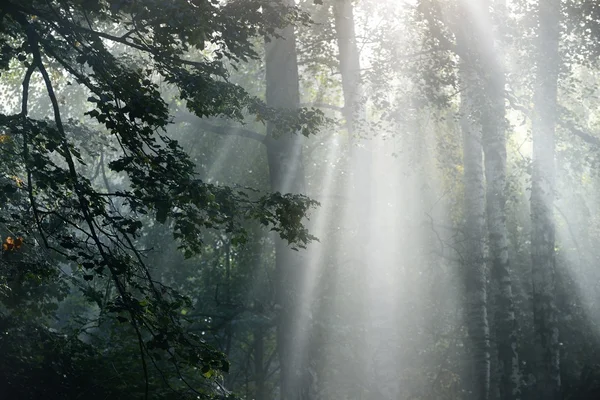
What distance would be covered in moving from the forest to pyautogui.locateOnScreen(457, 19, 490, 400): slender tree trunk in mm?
52

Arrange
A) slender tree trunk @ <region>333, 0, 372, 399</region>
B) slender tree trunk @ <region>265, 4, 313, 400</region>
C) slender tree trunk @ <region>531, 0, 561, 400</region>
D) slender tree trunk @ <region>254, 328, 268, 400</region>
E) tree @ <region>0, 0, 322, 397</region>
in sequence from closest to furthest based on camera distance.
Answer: tree @ <region>0, 0, 322, 397</region>, slender tree trunk @ <region>265, 4, 313, 400</region>, slender tree trunk @ <region>531, 0, 561, 400</region>, slender tree trunk @ <region>333, 0, 372, 399</region>, slender tree trunk @ <region>254, 328, 268, 400</region>

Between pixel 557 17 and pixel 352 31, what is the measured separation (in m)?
4.14

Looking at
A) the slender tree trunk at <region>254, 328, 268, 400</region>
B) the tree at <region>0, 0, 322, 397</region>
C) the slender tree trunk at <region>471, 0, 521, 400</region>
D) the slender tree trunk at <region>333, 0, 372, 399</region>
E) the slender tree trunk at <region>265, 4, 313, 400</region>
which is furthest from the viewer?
the slender tree trunk at <region>254, 328, 268, 400</region>

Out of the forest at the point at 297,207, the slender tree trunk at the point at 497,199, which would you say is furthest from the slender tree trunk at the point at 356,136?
the slender tree trunk at the point at 497,199

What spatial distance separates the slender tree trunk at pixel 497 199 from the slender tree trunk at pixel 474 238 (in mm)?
266

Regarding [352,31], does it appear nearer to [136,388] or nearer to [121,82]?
[136,388]

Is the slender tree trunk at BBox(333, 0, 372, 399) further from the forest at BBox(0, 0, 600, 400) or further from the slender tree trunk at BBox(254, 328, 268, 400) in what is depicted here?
the slender tree trunk at BBox(254, 328, 268, 400)

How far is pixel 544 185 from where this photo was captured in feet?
54.4

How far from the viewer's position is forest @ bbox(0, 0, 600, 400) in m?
7.33

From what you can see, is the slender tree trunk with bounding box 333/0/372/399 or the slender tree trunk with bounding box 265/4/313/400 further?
the slender tree trunk with bounding box 333/0/372/399

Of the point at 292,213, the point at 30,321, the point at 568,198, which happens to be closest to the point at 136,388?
the point at 30,321

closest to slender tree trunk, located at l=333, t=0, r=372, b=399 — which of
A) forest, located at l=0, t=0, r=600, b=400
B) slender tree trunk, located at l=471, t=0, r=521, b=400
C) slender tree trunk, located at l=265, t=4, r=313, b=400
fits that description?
forest, located at l=0, t=0, r=600, b=400

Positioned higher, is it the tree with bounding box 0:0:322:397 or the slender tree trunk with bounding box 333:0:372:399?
the slender tree trunk with bounding box 333:0:372:399

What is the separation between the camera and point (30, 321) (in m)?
11.4
